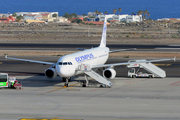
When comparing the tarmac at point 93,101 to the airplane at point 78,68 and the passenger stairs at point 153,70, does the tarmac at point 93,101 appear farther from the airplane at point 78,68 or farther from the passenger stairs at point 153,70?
the passenger stairs at point 153,70

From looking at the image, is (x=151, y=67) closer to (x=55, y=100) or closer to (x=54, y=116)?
(x=55, y=100)

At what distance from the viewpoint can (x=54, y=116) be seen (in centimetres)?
2967

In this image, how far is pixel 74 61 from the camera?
45.1 m

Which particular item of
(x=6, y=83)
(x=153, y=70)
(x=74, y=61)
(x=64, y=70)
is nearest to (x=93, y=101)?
(x=64, y=70)

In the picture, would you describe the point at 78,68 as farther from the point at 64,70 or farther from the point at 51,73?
the point at 51,73

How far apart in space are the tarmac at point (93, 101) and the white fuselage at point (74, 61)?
2467 mm

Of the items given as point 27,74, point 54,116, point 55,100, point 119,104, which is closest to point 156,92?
point 119,104

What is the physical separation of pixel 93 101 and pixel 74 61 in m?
10.4

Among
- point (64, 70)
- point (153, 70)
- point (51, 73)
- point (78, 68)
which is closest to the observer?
point (64, 70)

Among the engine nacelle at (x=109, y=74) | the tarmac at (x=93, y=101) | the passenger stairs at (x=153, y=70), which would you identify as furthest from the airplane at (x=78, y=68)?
the passenger stairs at (x=153, y=70)

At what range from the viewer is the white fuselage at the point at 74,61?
4312 cm

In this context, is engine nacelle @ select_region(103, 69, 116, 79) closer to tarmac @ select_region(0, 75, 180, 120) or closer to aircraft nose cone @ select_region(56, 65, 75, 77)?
tarmac @ select_region(0, 75, 180, 120)

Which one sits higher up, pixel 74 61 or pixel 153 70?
pixel 74 61

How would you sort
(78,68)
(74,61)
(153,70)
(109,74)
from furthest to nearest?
(153,70)
(109,74)
(78,68)
(74,61)
